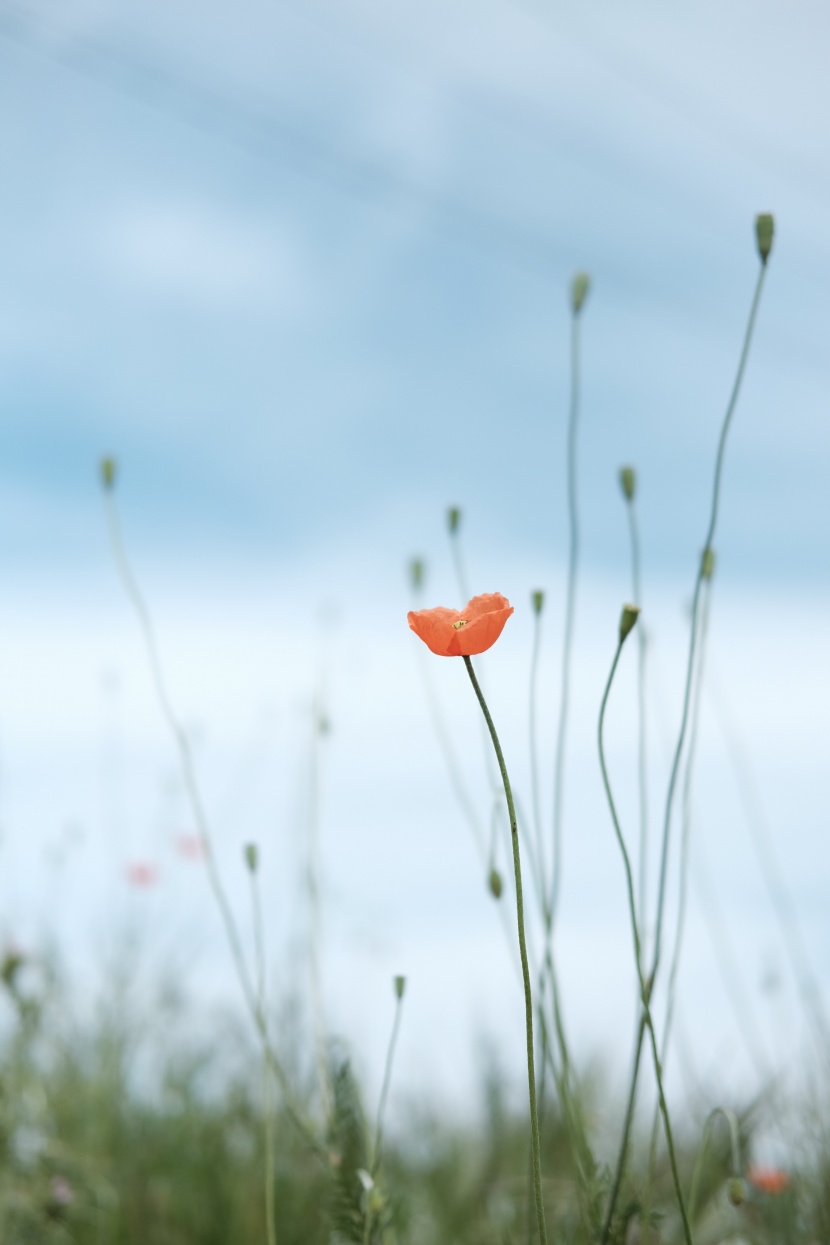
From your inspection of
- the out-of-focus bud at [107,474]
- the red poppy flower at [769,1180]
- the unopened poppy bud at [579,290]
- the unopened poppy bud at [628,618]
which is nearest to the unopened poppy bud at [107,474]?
the out-of-focus bud at [107,474]

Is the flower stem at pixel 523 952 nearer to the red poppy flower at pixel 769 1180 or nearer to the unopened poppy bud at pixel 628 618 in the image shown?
the unopened poppy bud at pixel 628 618

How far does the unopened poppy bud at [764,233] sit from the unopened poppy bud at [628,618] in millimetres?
425

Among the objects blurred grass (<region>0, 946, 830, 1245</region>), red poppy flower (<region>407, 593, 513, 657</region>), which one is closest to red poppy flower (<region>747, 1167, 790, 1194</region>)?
blurred grass (<region>0, 946, 830, 1245</region>)

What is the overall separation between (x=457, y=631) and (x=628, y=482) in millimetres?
502

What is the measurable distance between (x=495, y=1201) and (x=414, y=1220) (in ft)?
0.60

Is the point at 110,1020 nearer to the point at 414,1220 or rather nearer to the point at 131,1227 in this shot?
the point at 131,1227

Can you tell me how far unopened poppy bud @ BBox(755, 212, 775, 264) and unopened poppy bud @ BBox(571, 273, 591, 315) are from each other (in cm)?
22

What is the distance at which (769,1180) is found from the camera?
2.03 m

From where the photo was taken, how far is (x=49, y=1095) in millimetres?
3420

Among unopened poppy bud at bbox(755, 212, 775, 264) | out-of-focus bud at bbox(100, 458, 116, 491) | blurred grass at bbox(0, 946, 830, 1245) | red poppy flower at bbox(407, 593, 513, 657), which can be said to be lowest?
blurred grass at bbox(0, 946, 830, 1245)

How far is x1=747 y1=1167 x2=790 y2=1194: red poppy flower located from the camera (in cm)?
202

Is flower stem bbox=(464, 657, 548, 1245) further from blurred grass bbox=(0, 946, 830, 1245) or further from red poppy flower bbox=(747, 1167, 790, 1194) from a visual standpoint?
red poppy flower bbox=(747, 1167, 790, 1194)

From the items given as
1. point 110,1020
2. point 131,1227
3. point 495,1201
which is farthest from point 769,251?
point 110,1020

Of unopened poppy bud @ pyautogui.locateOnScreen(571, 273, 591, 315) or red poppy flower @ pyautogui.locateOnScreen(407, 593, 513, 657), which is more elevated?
unopened poppy bud @ pyautogui.locateOnScreen(571, 273, 591, 315)
